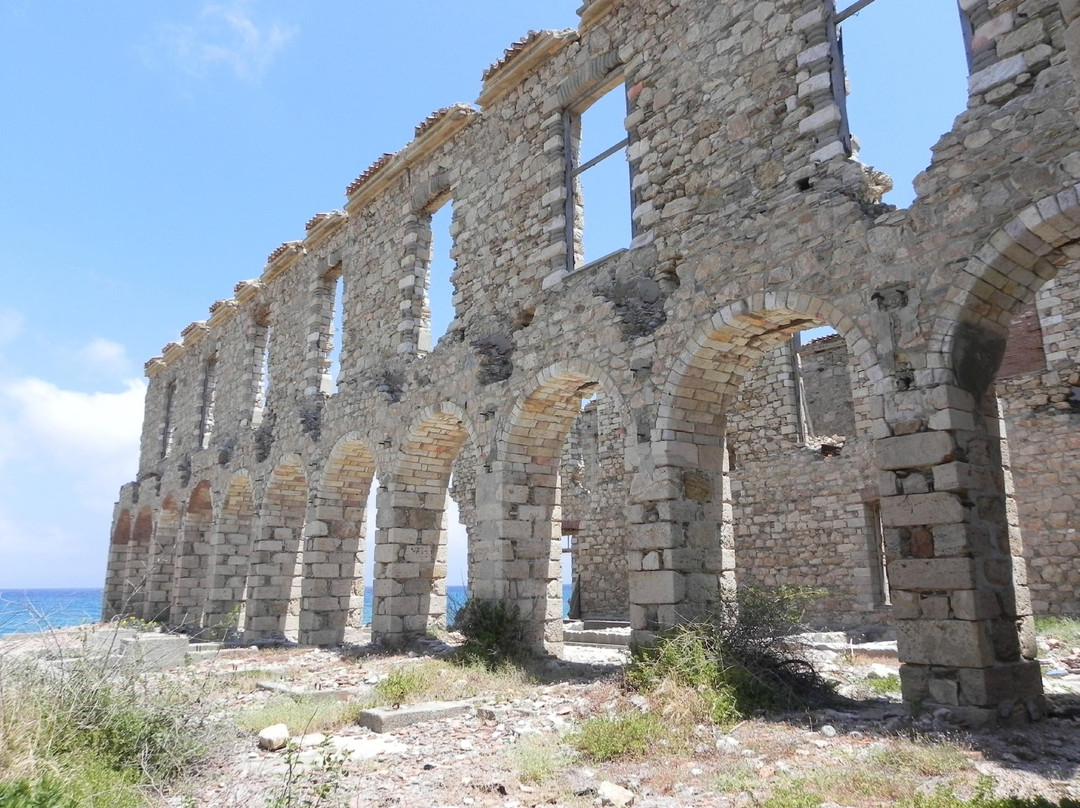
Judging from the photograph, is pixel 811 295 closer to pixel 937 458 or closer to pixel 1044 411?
pixel 937 458

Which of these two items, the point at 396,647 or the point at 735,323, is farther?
the point at 396,647

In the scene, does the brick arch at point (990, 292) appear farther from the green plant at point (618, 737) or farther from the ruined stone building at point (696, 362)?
the green plant at point (618, 737)

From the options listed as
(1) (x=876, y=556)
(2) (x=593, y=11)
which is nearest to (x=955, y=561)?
(1) (x=876, y=556)

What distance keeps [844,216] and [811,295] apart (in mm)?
703

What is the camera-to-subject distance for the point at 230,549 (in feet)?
52.6

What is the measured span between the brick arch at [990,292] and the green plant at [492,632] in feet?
17.3

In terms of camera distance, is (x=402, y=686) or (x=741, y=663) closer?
(x=741, y=663)

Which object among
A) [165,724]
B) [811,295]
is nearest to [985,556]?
[811,295]

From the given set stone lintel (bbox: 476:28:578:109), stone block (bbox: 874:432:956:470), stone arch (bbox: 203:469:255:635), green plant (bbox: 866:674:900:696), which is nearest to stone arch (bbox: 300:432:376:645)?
stone arch (bbox: 203:469:255:635)

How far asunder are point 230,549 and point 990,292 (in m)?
14.7

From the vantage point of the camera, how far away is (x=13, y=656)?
17.6 ft

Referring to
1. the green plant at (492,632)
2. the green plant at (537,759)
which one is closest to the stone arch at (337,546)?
the green plant at (492,632)

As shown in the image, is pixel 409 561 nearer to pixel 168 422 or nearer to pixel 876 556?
pixel 876 556

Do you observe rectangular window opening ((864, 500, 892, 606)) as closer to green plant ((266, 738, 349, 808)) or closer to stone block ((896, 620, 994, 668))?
stone block ((896, 620, 994, 668))
